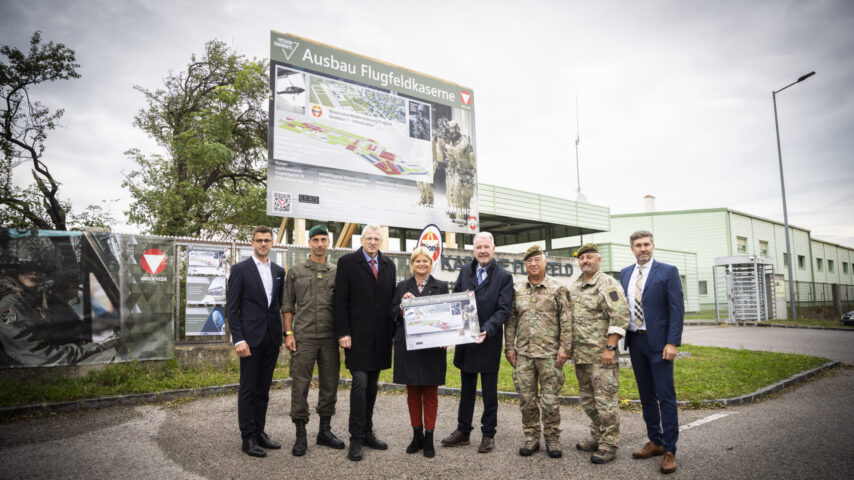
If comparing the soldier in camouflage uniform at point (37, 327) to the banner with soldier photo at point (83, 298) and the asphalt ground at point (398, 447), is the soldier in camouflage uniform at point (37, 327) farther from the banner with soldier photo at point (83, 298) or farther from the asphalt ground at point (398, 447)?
the asphalt ground at point (398, 447)

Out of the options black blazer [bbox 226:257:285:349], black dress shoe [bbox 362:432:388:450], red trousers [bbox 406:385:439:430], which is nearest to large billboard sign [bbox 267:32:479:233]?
black blazer [bbox 226:257:285:349]

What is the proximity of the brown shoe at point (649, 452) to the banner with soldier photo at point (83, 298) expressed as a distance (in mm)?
7723

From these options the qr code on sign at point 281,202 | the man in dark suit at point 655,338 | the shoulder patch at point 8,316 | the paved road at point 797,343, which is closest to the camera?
the man in dark suit at point 655,338

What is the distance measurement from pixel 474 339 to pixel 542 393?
89cm

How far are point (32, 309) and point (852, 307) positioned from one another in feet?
138

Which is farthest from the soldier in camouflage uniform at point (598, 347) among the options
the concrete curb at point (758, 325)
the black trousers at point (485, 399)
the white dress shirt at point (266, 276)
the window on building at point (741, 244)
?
the window on building at point (741, 244)

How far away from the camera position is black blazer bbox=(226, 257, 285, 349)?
4.94m

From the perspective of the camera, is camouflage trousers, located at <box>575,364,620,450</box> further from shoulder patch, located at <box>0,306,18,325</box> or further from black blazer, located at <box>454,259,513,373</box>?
shoulder patch, located at <box>0,306,18,325</box>

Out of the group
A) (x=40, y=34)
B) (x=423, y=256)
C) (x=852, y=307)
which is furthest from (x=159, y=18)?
(x=852, y=307)

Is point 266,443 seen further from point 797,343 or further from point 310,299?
point 797,343

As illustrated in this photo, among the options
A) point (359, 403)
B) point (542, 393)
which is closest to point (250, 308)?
point (359, 403)

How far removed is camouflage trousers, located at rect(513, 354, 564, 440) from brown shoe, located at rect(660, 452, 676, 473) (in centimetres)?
94

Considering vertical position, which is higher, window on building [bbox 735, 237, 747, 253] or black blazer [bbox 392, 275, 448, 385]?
window on building [bbox 735, 237, 747, 253]

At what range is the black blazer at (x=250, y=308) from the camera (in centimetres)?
494
